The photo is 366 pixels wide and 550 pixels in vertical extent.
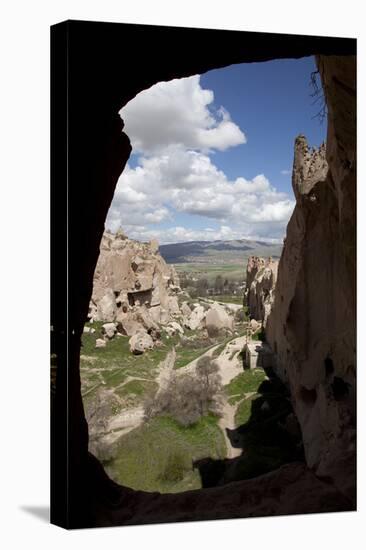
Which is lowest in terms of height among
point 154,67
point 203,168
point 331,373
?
point 331,373

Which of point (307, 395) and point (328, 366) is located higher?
point (328, 366)

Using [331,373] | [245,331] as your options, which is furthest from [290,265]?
[331,373]

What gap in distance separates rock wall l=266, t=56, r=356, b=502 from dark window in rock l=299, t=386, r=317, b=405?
22mm

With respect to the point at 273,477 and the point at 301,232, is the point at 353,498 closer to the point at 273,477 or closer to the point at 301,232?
the point at 273,477

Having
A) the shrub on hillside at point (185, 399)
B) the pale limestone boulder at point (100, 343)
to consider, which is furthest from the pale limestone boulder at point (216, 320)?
the pale limestone boulder at point (100, 343)

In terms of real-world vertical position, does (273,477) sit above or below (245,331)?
below

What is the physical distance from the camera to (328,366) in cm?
962

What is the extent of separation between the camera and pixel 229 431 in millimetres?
Answer: 8789

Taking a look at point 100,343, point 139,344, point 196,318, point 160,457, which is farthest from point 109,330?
point 160,457

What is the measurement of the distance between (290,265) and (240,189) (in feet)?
15.3

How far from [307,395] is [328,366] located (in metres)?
1.56

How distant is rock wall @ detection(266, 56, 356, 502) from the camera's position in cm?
772

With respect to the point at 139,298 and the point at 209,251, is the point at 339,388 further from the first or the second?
the point at 139,298

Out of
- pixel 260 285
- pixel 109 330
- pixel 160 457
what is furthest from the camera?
pixel 260 285
